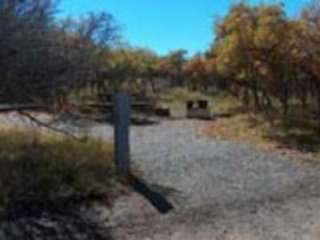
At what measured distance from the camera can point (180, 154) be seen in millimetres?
12938

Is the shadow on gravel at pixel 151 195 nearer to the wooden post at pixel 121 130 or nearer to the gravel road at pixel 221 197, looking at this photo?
the gravel road at pixel 221 197

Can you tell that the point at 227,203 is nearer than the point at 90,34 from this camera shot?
Yes

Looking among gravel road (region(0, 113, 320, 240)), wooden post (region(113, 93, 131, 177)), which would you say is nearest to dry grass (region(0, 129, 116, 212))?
wooden post (region(113, 93, 131, 177))

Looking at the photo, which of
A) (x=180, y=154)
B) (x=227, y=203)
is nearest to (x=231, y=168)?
(x=180, y=154)

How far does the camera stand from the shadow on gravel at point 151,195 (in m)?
8.24

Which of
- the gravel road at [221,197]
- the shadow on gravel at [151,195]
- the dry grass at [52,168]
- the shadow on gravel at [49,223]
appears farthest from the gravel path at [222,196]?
the dry grass at [52,168]

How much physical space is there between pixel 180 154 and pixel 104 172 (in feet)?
11.9

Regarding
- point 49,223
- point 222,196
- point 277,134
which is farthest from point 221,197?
point 277,134

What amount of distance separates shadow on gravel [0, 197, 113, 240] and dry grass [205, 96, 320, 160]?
6.85 meters

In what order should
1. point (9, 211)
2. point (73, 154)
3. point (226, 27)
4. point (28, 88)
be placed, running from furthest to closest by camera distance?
point (226, 27) → point (73, 154) → point (28, 88) → point (9, 211)

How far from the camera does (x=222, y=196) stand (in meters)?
9.09

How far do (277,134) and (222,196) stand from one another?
28.5ft

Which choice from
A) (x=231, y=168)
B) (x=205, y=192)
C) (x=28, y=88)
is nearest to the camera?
(x=28, y=88)

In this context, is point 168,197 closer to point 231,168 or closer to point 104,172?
point 104,172
